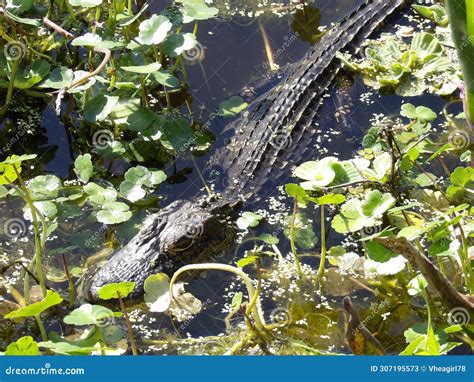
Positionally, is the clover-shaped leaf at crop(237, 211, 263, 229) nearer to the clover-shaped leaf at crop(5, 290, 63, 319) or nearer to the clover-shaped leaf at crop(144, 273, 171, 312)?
the clover-shaped leaf at crop(144, 273, 171, 312)

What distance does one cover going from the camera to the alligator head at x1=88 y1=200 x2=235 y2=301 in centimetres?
489

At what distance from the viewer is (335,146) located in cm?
595

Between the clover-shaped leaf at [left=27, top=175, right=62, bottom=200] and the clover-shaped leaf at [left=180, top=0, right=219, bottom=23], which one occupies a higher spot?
the clover-shaped leaf at [left=180, top=0, right=219, bottom=23]

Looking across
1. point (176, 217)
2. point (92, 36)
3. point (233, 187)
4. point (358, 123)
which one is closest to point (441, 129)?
point (358, 123)

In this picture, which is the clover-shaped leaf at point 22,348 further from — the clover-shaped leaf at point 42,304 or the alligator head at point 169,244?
the alligator head at point 169,244

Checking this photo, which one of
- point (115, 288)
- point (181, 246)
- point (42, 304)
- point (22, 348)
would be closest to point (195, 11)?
point (181, 246)

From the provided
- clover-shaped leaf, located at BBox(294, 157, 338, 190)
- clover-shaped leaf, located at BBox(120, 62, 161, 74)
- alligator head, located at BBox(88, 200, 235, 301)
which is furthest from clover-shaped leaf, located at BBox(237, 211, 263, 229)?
clover-shaped leaf, located at BBox(120, 62, 161, 74)

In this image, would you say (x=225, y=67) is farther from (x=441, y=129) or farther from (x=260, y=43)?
(x=441, y=129)

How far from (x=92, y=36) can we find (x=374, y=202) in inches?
90.6

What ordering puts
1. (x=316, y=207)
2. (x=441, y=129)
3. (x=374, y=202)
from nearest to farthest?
1. (x=374, y=202)
2. (x=316, y=207)
3. (x=441, y=129)

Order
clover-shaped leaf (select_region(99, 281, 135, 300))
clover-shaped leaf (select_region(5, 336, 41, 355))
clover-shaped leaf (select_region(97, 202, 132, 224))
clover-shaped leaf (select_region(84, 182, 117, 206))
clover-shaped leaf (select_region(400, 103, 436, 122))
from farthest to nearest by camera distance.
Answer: clover-shaped leaf (select_region(400, 103, 436, 122)) < clover-shaped leaf (select_region(84, 182, 117, 206)) < clover-shaped leaf (select_region(97, 202, 132, 224)) < clover-shaped leaf (select_region(99, 281, 135, 300)) < clover-shaped leaf (select_region(5, 336, 41, 355))

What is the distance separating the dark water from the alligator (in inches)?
4.2

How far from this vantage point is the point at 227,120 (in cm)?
618

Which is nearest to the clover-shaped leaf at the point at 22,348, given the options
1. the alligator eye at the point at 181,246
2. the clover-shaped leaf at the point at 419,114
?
the alligator eye at the point at 181,246
